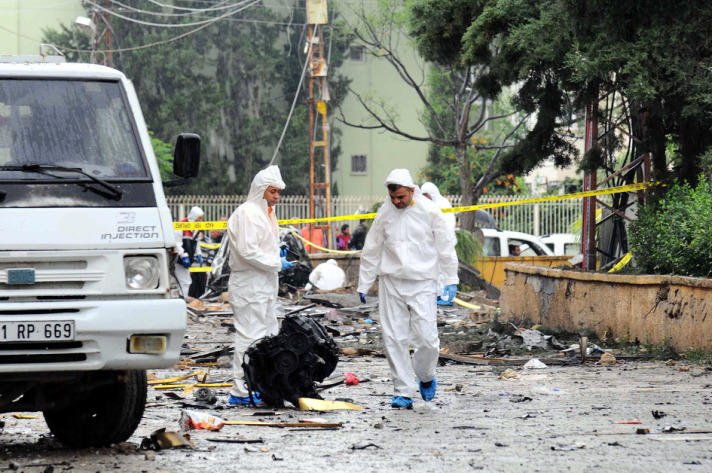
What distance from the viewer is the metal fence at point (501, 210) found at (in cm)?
3466

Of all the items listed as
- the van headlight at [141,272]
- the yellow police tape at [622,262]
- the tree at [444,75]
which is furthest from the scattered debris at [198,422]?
the tree at [444,75]

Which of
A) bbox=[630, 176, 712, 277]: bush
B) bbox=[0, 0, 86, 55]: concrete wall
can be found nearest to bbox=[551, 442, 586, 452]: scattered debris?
bbox=[630, 176, 712, 277]: bush

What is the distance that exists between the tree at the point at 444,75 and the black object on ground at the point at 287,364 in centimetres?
831

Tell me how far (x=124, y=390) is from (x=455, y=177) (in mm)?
41222

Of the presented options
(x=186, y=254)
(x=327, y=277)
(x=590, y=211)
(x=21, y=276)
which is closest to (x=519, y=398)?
(x=21, y=276)

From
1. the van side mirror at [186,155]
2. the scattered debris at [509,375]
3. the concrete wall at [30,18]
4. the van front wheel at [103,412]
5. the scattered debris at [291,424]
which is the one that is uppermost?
the concrete wall at [30,18]

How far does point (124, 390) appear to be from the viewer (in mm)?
7004

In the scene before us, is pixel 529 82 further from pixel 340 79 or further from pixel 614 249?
pixel 340 79

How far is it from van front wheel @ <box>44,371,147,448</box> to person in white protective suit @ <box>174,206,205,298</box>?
10.5 meters

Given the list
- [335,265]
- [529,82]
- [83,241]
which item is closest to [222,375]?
[83,241]

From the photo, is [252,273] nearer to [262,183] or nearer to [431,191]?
[262,183]

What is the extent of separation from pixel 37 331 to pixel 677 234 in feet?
26.8

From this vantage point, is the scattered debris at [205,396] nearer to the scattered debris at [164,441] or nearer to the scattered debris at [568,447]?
the scattered debris at [164,441]

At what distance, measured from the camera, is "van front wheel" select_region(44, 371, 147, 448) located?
699cm
